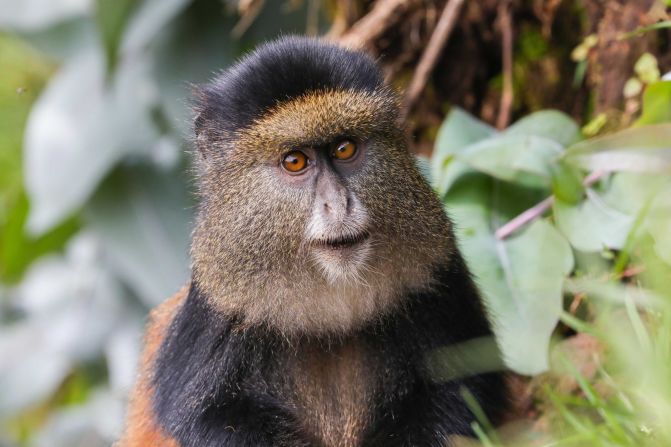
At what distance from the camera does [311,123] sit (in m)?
3.37

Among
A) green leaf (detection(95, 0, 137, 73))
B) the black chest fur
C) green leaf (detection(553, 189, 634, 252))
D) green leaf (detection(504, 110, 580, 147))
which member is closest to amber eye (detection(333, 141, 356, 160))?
the black chest fur

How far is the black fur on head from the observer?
339 centimetres

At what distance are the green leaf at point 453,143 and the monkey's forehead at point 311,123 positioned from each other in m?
0.92

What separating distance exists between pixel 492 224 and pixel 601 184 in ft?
1.83

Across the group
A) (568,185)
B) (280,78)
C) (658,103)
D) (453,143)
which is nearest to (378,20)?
(453,143)

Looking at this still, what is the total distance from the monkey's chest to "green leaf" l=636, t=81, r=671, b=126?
1.37m

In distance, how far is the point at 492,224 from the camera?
4.25 m

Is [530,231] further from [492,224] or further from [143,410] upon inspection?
[143,410]

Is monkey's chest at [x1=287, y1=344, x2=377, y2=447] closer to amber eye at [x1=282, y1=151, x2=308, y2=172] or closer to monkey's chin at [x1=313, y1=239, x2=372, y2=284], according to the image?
monkey's chin at [x1=313, y1=239, x2=372, y2=284]

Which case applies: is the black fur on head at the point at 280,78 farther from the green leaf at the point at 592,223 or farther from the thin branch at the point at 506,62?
the thin branch at the point at 506,62

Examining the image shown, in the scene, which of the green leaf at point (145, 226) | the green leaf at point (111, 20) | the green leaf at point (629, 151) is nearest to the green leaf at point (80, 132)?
the green leaf at point (145, 226)

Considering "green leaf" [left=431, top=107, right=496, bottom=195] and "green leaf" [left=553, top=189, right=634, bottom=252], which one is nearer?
"green leaf" [left=553, top=189, right=634, bottom=252]

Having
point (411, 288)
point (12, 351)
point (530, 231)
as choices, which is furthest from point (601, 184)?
point (12, 351)

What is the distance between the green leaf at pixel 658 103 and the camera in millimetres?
3254
